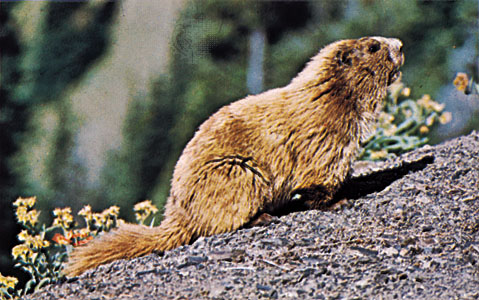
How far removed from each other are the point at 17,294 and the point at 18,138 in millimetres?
1561

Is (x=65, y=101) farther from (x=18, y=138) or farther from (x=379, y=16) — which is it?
(x=379, y=16)

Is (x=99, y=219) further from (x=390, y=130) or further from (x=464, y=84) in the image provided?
(x=464, y=84)

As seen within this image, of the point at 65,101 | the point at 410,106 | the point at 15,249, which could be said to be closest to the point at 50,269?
the point at 15,249

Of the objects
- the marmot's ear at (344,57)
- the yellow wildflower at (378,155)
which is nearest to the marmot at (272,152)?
the marmot's ear at (344,57)

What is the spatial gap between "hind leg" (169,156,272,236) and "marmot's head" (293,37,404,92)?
0.85 m

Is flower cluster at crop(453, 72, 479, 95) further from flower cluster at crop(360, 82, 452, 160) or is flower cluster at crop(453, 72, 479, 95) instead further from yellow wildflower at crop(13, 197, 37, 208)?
yellow wildflower at crop(13, 197, 37, 208)

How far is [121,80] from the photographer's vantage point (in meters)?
4.90

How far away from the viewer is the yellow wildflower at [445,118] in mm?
5473

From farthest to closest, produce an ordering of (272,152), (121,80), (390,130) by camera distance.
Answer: (390,130) < (121,80) < (272,152)

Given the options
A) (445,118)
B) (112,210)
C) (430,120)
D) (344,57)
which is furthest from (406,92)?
(112,210)

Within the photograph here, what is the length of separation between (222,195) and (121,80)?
2.05 meters

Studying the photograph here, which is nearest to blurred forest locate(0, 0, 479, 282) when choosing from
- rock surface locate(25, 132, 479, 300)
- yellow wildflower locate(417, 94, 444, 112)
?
yellow wildflower locate(417, 94, 444, 112)

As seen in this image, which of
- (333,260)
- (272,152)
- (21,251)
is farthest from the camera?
(21,251)

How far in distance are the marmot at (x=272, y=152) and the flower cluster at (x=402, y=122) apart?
1.54 meters
